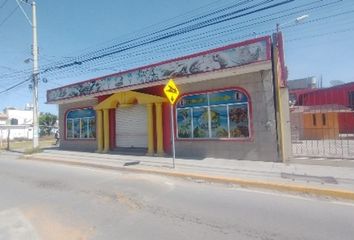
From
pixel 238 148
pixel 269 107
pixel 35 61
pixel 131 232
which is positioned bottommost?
pixel 131 232

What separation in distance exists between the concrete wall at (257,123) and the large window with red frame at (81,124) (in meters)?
9.85

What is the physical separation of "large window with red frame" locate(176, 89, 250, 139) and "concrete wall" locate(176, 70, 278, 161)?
0.31 metres

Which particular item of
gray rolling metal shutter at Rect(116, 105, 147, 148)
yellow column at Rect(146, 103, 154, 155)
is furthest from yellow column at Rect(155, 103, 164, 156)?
gray rolling metal shutter at Rect(116, 105, 147, 148)

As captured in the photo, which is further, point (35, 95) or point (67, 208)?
point (35, 95)

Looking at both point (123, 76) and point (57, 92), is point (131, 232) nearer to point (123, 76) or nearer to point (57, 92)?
point (123, 76)

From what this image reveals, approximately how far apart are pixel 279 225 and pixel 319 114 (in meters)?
20.8

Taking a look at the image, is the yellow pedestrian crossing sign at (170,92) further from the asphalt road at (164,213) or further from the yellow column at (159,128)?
the yellow column at (159,128)

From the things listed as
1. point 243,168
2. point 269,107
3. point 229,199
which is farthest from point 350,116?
point 229,199

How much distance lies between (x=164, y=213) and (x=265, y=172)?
200 inches

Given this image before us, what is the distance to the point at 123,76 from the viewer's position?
1739cm

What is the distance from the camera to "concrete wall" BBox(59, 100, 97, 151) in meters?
21.1

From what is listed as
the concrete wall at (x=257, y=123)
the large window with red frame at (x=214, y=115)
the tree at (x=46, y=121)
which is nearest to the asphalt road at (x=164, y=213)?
the concrete wall at (x=257, y=123)

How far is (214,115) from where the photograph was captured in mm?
14570

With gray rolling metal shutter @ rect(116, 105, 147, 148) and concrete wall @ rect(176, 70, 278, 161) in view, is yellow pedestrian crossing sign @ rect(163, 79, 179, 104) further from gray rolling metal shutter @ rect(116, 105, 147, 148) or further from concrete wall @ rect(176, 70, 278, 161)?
gray rolling metal shutter @ rect(116, 105, 147, 148)
